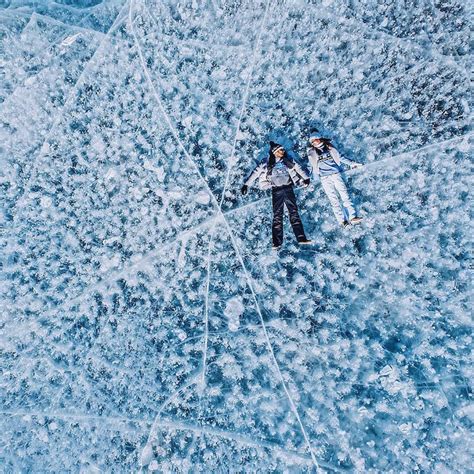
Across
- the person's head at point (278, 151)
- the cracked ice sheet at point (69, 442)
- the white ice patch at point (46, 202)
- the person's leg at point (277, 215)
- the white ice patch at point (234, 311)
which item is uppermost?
the person's head at point (278, 151)

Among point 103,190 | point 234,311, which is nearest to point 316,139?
point 234,311

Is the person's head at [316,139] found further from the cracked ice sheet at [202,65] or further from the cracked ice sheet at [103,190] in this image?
the cracked ice sheet at [103,190]

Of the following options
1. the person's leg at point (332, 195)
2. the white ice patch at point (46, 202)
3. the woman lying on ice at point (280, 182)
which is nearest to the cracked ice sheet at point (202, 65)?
the woman lying on ice at point (280, 182)

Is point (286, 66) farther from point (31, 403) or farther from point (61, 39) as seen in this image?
point (31, 403)

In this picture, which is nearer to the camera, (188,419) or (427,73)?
(188,419)

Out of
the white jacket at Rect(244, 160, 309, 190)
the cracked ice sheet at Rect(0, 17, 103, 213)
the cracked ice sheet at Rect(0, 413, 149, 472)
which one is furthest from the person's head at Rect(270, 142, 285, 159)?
the cracked ice sheet at Rect(0, 413, 149, 472)

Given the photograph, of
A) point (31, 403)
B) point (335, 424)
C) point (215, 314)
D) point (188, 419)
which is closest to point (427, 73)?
point (215, 314)

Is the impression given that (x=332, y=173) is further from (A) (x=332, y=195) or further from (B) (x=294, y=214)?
(B) (x=294, y=214)
